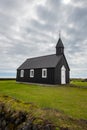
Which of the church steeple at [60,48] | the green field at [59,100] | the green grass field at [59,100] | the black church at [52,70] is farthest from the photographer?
the church steeple at [60,48]

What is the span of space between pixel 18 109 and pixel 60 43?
2525 centimetres

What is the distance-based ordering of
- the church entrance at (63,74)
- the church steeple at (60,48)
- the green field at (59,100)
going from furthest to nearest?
1. the church steeple at (60,48)
2. the church entrance at (63,74)
3. the green field at (59,100)

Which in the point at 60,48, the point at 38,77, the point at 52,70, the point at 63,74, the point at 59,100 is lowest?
the point at 59,100

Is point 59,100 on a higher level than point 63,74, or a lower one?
lower

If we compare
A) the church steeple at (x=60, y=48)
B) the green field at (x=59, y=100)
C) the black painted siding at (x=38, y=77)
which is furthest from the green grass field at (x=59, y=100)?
the church steeple at (x=60, y=48)

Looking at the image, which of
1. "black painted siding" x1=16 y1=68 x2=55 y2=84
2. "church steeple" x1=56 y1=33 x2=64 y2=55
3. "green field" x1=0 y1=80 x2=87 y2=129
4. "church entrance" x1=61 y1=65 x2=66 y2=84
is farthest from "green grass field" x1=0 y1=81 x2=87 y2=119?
"church steeple" x1=56 y1=33 x2=64 y2=55

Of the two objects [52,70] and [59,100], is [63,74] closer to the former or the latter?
[52,70]

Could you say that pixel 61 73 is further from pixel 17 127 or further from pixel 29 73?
pixel 17 127

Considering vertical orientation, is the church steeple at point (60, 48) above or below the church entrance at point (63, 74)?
above

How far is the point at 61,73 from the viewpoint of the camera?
29438mm

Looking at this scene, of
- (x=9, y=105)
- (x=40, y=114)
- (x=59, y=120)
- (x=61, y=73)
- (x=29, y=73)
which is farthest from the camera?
(x=29, y=73)

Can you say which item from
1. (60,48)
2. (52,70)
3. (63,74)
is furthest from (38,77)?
(60,48)

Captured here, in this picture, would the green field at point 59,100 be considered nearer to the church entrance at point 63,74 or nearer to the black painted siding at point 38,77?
the black painted siding at point 38,77

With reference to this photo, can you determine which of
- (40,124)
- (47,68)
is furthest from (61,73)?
(40,124)
